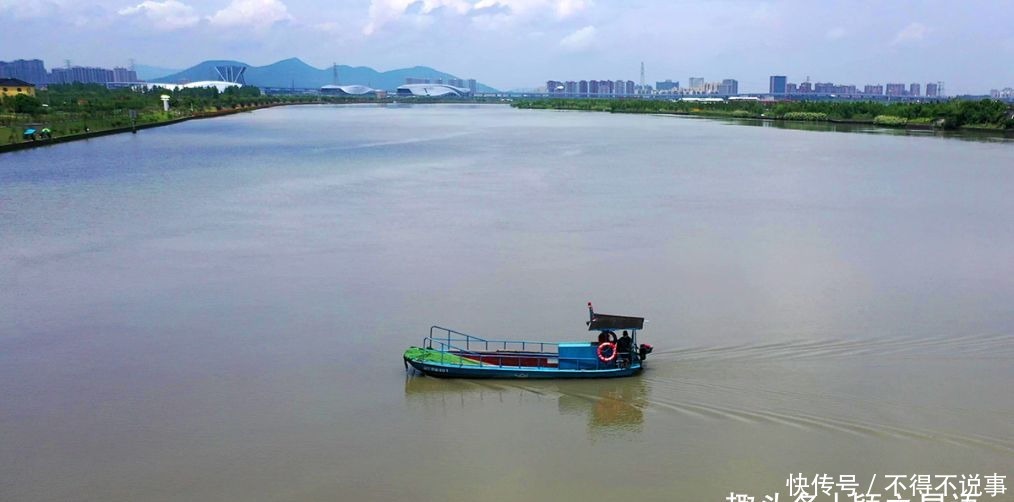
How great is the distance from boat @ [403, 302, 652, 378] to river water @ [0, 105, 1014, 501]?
101mm

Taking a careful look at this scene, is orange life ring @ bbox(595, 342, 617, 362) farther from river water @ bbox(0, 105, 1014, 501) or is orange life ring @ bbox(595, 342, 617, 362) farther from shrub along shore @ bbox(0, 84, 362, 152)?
shrub along shore @ bbox(0, 84, 362, 152)

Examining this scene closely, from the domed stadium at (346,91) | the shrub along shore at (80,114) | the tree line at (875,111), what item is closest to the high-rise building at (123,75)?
the domed stadium at (346,91)

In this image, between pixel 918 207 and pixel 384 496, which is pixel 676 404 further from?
pixel 918 207

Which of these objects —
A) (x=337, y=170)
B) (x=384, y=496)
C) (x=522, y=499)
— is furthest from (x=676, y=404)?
(x=337, y=170)

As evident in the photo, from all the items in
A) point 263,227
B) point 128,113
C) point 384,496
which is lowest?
point 384,496

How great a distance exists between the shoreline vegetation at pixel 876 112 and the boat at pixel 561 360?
3282cm

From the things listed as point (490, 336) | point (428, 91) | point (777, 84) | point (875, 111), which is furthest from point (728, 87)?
point (490, 336)

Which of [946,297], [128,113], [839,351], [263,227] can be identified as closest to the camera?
[839,351]

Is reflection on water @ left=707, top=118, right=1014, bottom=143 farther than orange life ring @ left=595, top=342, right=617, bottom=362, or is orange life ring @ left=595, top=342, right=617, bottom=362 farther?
reflection on water @ left=707, top=118, right=1014, bottom=143

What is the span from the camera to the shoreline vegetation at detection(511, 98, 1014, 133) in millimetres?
33406

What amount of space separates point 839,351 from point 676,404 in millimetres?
1755

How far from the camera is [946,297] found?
7.87m

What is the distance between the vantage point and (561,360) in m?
6.02

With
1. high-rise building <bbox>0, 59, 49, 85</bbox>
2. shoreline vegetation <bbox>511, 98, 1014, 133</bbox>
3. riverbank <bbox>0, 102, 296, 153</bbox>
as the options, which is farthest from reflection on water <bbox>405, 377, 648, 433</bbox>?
high-rise building <bbox>0, 59, 49, 85</bbox>
